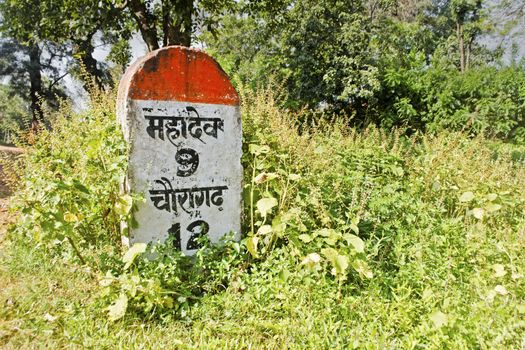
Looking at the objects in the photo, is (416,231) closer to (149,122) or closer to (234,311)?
(234,311)

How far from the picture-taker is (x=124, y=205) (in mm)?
2277

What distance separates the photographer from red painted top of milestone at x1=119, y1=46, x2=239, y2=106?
2467 mm

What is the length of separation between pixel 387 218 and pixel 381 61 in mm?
7184

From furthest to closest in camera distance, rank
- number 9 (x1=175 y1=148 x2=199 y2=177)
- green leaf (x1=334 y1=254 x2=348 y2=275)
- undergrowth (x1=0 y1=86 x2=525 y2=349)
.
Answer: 1. number 9 (x1=175 y1=148 x2=199 y2=177)
2. green leaf (x1=334 y1=254 x2=348 y2=275)
3. undergrowth (x1=0 y1=86 x2=525 y2=349)

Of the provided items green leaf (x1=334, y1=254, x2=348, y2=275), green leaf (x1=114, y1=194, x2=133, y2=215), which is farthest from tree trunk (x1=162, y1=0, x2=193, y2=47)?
green leaf (x1=334, y1=254, x2=348, y2=275)

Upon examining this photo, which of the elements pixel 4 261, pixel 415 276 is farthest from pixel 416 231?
pixel 4 261

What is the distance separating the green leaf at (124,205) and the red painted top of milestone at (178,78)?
0.71 meters

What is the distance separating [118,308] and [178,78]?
1603 millimetres

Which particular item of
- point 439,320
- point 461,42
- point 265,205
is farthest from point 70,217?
point 461,42

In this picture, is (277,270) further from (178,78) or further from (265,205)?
(178,78)

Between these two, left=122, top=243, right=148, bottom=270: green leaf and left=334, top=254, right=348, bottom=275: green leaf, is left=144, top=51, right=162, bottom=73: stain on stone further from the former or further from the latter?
left=334, top=254, right=348, bottom=275: green leaf

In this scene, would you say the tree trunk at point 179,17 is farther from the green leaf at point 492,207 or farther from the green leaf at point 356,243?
the green leaf at point 492,207

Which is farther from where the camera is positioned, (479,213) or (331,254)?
(479,213)

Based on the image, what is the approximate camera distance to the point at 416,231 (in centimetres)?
289
